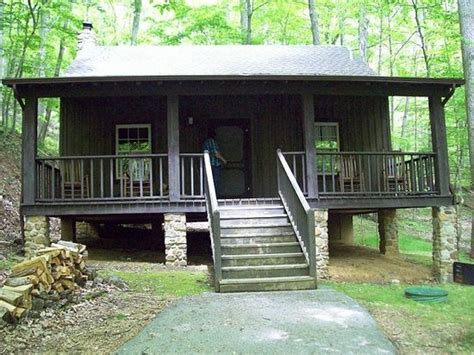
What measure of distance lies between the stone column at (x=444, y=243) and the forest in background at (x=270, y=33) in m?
4.88

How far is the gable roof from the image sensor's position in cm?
1075

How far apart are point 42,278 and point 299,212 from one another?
3.87m

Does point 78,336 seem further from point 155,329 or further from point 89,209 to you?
point 89,209

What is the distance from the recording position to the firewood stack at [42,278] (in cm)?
442

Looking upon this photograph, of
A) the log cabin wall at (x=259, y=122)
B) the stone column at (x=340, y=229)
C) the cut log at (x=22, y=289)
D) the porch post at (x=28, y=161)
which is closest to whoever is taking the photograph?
the cut log at (x=22, y=289)

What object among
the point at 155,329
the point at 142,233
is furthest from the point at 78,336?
the point at 142,233

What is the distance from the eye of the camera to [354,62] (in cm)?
1245

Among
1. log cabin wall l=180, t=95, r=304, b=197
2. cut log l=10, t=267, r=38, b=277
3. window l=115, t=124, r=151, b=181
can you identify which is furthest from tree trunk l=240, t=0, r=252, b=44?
cut log l=10, t=267, r=38, b=277

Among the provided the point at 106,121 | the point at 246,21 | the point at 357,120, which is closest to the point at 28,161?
the point at 106,121

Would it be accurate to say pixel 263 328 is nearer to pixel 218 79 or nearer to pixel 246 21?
pixel 218 79

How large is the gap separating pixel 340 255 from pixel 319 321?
22.1 feet

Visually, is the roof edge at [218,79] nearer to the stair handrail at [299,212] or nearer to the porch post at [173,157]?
the porch post at [173,157]

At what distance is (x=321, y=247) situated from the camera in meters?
8.77

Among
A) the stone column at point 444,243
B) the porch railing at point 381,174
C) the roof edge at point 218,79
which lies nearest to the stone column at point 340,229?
the porch railing at point 381,174
